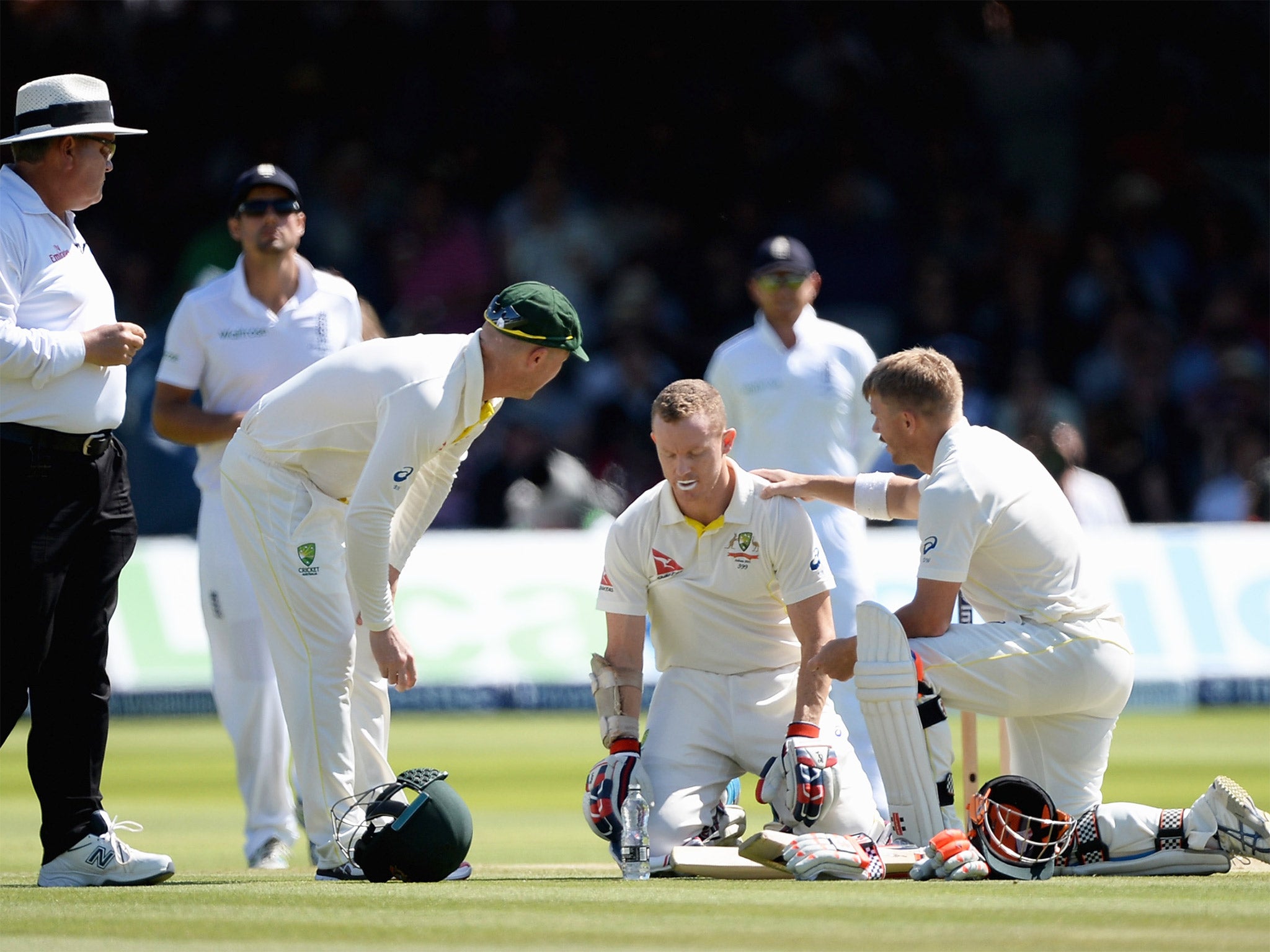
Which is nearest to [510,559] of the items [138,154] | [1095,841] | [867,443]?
[867,443]

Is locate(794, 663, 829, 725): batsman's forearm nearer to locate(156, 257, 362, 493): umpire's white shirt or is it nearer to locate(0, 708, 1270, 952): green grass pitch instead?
locate(0, 708, 1270, 952): green grass pitch

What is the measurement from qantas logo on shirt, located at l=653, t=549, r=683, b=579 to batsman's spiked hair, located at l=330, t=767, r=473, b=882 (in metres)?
1.04

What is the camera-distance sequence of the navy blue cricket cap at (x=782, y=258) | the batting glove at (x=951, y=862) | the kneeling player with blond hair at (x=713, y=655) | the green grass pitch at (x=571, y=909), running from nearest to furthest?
the green grass pitch at (x=571, y=909), the batting glove at (x=951, y=862), the kneeling player with blond hair at (x=713, y=655), the navy blue cricket cap at (x=782, y=258)

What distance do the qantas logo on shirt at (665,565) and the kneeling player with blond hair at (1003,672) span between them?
67 centimetres

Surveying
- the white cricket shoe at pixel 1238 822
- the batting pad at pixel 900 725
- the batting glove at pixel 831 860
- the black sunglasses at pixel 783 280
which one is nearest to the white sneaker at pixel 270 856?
the batting glove at pixel 831 860

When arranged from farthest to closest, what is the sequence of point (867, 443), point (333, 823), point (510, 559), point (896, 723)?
point (510, 559)
point (867, 443)
point (333, 823)
point (896, 723)

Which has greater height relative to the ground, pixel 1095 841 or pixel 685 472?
pixel 685 472

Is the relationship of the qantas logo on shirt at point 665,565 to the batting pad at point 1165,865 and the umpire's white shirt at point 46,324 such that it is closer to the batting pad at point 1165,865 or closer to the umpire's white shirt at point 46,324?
the batting pad at point 1165,865

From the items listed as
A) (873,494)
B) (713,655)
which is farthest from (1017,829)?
(873,494)

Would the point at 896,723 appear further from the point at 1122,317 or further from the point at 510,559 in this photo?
the point at 1122,317

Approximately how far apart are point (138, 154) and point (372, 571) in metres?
13.7

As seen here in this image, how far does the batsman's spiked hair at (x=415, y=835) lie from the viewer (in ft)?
18.2

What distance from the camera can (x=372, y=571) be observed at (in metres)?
5.50

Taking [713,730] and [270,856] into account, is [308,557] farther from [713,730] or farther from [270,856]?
[713,730]
